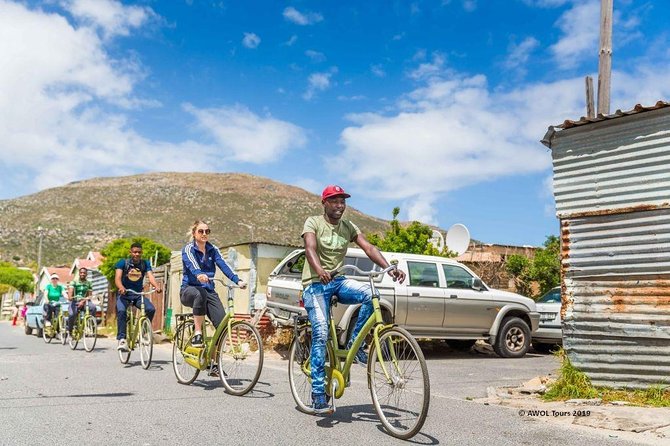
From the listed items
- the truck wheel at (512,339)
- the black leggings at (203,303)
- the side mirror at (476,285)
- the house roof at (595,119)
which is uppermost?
the house roof at (595,119)

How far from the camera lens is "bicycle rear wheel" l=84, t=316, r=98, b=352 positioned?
13.5 meters

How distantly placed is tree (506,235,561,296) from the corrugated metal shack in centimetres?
1445

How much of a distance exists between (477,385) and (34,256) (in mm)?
90208

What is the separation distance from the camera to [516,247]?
119 feet

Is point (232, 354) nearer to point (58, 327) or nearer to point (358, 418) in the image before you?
point (358, 418)

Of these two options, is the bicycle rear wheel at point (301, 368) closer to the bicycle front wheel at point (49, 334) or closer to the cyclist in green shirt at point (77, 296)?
the cyclist in green shirt at point (77, 296)

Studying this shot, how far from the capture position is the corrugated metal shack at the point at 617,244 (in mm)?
7012

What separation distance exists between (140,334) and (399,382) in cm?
610

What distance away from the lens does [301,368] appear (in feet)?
20.7

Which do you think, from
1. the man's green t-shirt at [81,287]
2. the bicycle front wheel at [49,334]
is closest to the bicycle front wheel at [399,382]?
the man's green t-shirt at [81,287]

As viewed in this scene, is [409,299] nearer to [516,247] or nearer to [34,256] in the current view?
[516,247]

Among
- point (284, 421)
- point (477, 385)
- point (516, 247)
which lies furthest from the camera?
point (516, 247)

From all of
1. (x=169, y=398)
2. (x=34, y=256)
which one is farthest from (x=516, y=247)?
A: (x=34, y=256)

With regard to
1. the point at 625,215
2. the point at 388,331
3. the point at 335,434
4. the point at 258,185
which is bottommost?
the point at 335,434
